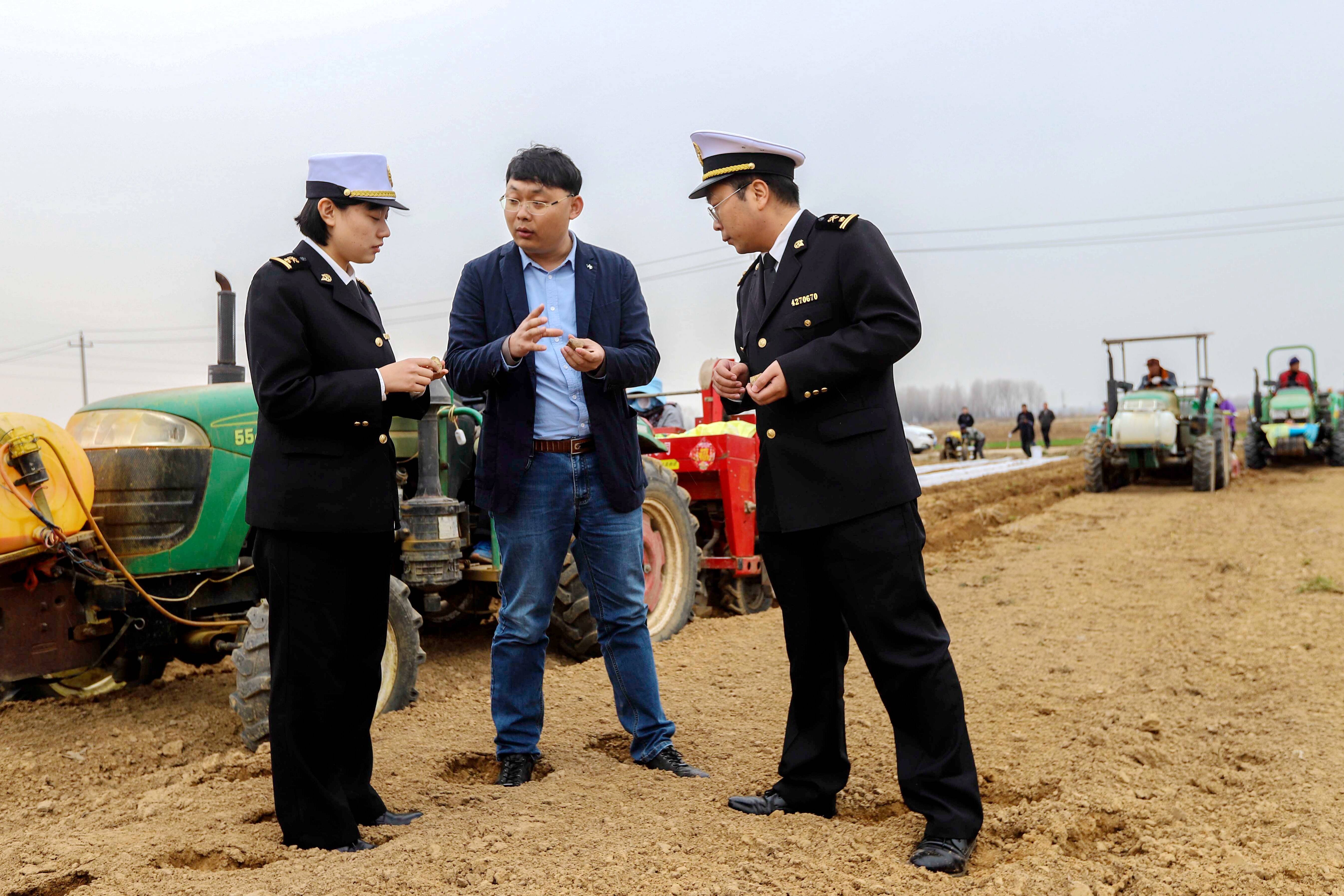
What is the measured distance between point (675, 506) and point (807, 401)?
321cm

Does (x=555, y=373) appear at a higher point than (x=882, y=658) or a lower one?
higher

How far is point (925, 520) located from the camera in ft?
41.2

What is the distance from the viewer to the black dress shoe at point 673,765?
3.34 meters

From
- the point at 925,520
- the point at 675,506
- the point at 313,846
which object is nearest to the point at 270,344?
the point at 313,846

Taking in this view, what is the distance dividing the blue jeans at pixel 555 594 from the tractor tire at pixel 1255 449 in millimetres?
19372

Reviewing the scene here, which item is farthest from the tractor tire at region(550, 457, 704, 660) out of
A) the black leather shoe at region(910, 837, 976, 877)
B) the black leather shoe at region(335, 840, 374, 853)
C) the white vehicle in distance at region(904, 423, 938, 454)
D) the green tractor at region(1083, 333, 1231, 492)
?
the white vehicle in distance at region(904, 423, 938, 454)

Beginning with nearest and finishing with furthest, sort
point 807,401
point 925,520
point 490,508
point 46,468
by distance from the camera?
point 807,401 → point 490,508 → point 46,468 → point 925,520

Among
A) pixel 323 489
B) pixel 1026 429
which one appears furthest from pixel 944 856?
pixel 1026 429

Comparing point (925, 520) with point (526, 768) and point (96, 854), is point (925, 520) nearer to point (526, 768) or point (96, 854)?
point (526, 768)

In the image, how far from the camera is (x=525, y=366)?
3.32m

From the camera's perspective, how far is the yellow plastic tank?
12.8 ft

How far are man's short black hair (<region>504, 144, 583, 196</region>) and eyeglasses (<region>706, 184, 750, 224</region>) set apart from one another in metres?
0.51

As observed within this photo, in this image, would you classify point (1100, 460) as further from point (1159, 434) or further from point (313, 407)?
point (313, 407)

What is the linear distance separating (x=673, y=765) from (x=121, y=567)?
231 cm
